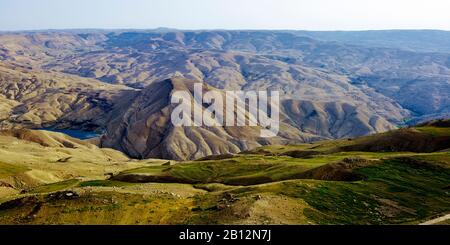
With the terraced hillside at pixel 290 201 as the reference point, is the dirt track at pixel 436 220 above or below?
above

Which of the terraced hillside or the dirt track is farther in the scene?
the terraced hillside

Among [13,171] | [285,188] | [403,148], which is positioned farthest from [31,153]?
[285,188]

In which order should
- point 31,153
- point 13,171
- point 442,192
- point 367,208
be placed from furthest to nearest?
point 31,153 → point 13,171 → point 442,192 → point 367,208

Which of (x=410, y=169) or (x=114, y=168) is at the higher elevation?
(x=410, y=169)

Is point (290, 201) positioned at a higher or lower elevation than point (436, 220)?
lower

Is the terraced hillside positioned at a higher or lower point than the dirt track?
lower

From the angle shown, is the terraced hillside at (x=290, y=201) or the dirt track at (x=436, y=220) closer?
the dirt track at (x=436, y=220)

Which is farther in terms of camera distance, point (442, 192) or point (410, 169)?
point (410, 169)

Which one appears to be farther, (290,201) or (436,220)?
(290,201)
